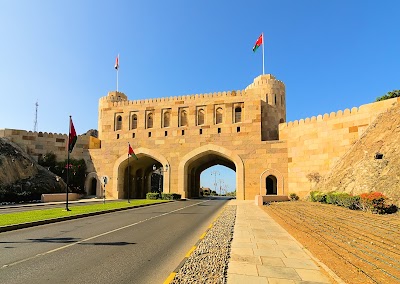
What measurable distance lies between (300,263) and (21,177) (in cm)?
3622

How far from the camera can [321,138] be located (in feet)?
96.4

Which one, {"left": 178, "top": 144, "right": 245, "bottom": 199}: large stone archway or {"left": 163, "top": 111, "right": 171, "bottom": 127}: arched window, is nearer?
{"left": 178, "top": 144, "right": 245, "bottom": 199}: large stone archway

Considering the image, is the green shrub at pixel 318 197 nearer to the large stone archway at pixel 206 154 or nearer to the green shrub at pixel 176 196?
the large stone archway at pixel 206 154

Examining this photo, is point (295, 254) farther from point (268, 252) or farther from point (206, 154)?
point (206, 154)

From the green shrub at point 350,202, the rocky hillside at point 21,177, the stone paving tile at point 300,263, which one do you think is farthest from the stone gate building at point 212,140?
the stone paving tile at point 300,263

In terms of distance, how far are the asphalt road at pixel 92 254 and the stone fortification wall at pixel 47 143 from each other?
108ft

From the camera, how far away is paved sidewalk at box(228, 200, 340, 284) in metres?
5.08

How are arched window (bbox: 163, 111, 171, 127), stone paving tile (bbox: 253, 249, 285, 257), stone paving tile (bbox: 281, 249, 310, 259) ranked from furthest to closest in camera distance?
arched window (bbox: 163, 111, 171, 127) < stone paving tile (bbox: 253, 249, 285, 257) < stone paving tile (bbox: 281, 249, 310, 259)

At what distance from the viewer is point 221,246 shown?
24.9ft

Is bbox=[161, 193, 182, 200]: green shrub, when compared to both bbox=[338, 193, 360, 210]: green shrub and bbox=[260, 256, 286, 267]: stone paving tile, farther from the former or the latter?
bbox=[260, 256, 286, 267]: stone paving tile

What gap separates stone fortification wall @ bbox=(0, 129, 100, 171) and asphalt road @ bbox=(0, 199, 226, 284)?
3300 centimetres

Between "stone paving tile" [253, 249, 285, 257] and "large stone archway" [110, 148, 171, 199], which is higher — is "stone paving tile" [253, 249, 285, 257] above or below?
below

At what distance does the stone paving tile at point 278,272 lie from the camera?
521 cm

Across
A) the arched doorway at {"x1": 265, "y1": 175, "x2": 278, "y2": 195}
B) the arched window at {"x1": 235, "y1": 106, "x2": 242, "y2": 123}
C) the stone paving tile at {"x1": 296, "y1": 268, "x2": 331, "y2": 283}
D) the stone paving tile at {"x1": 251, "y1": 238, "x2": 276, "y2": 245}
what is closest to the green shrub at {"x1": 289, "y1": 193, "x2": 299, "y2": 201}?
the arched doorway at {"x1": 265, "y1": 175, "x2": 278, "y2": 195}
